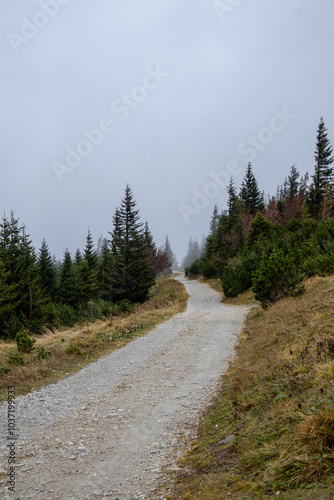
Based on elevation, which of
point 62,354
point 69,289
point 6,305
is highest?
point 69,289

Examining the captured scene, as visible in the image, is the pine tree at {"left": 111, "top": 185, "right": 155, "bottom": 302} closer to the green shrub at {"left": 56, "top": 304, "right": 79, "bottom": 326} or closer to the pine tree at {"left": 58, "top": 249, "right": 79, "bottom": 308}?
the green shrub at {"left": 56, "top": 304, "right": 79, "bottom": 326}

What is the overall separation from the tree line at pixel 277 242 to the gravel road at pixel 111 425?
5958 millimetres

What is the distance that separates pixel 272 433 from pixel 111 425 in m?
2.82

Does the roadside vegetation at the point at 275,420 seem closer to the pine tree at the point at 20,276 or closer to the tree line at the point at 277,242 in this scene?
the tree line at the point at 277,242

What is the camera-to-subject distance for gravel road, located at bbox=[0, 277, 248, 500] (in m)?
3.62

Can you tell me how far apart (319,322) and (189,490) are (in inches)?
256

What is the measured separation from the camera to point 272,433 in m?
3.76

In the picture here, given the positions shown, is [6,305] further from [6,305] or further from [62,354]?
[62,354]

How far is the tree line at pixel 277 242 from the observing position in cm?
1460

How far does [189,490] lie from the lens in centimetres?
324

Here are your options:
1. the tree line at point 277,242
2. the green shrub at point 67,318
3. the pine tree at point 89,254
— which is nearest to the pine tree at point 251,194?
the tree line at point 277,242

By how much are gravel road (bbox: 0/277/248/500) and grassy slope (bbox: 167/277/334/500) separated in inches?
17.9

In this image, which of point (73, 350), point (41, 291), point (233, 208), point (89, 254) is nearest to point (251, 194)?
point (233, 208)

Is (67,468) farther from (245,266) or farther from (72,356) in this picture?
(245,266)
